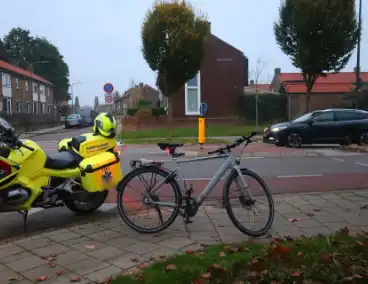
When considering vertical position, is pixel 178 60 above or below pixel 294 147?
above

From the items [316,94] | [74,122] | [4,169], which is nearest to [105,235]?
[4,169]

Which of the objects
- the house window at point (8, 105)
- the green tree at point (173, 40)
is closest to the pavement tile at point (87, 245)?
the green tree at point (173, 40)

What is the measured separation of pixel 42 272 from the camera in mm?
3672

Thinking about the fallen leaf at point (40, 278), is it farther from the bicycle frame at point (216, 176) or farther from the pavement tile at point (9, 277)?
the bicycle frame at point (216, 176)

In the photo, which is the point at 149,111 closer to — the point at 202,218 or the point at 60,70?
the point at 202,218

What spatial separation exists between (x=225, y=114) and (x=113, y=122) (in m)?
28.5

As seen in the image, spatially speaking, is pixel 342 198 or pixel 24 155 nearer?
pixel 24 155

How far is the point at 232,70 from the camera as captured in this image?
33.8 meters

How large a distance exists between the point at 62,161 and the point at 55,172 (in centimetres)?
16

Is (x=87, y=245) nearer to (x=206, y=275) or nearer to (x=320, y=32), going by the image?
(x=206, y=275)

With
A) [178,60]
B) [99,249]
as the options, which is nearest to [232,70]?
[178,60]

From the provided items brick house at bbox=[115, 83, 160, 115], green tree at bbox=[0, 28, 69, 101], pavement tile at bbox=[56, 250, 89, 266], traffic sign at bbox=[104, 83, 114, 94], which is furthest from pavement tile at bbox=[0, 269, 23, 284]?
green tree at bbox=[0, 28, 69, 101]

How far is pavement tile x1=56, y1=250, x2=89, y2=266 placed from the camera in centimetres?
390

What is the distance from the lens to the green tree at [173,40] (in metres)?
18.4
